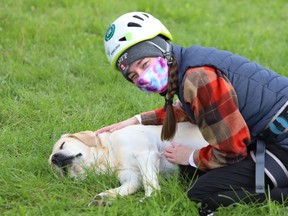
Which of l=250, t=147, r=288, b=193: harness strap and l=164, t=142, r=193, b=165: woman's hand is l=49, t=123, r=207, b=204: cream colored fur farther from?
l=250, t=147, r=288, b=193: harness strap

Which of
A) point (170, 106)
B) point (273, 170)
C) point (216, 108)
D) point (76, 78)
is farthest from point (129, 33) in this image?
point (76, 78)

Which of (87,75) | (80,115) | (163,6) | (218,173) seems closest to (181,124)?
(218,173)

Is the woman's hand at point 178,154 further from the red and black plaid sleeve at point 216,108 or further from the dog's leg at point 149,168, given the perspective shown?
the red and black plaid sleeve at point 216,108

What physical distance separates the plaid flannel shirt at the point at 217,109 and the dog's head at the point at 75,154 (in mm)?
907

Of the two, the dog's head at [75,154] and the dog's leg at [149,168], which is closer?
the dog's leg at [149,168]

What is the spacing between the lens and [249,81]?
135 inches

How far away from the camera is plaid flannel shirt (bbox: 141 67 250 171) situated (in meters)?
3.27

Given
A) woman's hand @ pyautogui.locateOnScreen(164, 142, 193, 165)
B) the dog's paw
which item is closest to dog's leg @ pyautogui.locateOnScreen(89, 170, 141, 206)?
the dog's paw

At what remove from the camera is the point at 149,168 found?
3688 millimetres

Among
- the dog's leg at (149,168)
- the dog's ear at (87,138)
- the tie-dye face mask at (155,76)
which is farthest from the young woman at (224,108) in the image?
the dog's ear at (87,138)

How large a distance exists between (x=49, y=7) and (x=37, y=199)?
4.40 m

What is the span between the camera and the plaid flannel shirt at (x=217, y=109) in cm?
327

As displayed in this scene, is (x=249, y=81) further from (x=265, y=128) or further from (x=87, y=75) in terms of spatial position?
(x=87, y=75)

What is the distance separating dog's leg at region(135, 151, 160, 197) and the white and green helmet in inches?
25.2
